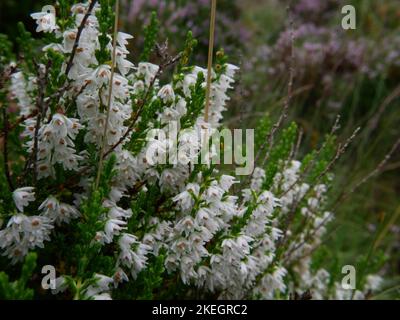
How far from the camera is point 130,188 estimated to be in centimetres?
225

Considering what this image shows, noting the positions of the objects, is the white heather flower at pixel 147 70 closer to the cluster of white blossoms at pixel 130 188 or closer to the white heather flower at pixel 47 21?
the cluster of white blossoms at pixel 130 188

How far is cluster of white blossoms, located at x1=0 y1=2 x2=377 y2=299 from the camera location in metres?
1.91

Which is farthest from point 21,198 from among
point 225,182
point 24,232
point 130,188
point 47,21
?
point 225,182

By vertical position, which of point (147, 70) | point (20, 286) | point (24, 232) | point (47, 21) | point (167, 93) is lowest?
point (20, 286)

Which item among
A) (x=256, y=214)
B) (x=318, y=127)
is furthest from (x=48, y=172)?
(x=318, y=127)

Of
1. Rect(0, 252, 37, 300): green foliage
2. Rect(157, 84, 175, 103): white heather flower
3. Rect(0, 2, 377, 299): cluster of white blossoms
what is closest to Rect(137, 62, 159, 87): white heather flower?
Rect(0, 2, 377, 299): cluster of white blossoms

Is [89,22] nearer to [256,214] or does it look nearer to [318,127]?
[256,214]

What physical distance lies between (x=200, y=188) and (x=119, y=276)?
0.47m

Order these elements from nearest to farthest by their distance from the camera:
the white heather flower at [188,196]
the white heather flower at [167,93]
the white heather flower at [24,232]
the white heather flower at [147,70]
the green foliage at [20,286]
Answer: the green foliage at [20,286] → the white heather flower at [24,232] → the white heather flower at [188,196] → the white heather flower at [167,93] → the white heather flower at [147,70]

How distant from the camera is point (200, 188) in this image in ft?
6.51

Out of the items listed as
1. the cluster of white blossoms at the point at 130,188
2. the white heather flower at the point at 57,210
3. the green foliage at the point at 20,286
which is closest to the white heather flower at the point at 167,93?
the cluster of white blossoms at the point at 130,188

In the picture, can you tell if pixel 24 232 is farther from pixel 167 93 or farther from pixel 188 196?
pixel 167 93

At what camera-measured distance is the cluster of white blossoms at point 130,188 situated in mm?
1911

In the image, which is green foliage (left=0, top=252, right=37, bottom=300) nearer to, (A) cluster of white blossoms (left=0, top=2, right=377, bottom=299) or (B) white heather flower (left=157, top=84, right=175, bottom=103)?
(A) cluster of white blossoms (left=0, top=2, right=377, bottom=299)
